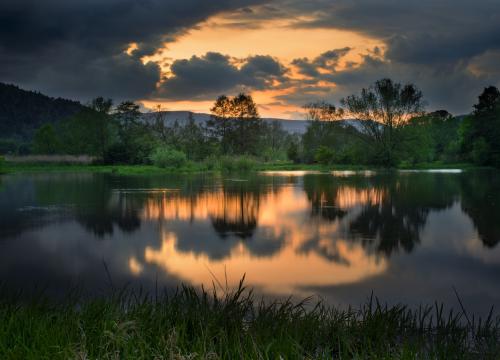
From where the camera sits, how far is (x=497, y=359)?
14.9 ft

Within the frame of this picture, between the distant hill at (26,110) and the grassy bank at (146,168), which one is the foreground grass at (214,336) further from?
the distant hill at (26,110)

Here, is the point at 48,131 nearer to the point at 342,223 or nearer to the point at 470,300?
the point at 342,223

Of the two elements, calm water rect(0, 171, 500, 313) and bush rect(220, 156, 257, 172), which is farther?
bush rect(220, 156, 257, 172)

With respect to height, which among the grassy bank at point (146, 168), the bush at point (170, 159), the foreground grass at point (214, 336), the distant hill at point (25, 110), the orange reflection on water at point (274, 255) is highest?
the distant hill at point (25, 110)

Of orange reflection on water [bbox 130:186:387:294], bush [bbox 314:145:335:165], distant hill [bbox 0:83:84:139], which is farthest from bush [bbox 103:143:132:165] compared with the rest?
distant hill [bbox 0:83:84:139]

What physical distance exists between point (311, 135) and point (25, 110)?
12579 centimetres

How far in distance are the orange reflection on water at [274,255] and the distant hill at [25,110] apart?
150093 mm

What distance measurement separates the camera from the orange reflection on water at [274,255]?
923 centimetres

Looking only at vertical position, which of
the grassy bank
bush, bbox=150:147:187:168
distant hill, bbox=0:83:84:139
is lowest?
the grassy bank

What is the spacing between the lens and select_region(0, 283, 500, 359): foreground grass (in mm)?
4535

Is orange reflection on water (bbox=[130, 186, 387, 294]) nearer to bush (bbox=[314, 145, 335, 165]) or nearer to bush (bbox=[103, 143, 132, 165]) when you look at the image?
bush (bbox=[103, 143, 132, 165])

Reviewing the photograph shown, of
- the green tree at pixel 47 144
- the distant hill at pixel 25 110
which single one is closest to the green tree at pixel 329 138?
the green tree at pixel 47 144

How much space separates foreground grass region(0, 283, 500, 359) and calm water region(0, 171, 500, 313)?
213cm

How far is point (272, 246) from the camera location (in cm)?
1238
